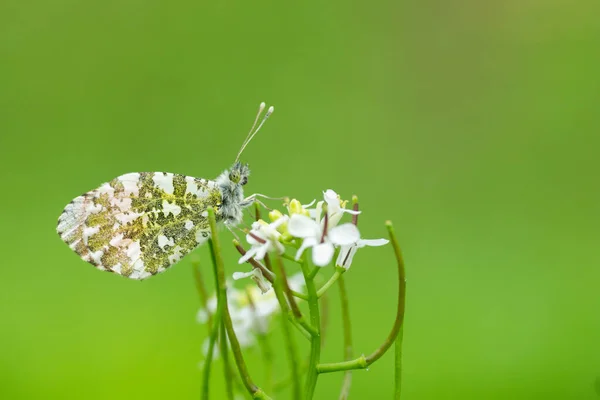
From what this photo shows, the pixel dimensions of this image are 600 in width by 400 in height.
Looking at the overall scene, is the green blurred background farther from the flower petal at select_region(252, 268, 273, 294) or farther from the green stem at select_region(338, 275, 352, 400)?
the flower petal at select_region(252, 268, 273, 294)

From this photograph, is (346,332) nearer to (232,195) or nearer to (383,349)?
(383,349)

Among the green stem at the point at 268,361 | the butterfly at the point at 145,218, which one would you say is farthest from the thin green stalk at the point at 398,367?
the butterfly at the point at 145,218

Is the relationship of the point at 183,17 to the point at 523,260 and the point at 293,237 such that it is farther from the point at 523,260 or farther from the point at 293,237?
the point at 293,237

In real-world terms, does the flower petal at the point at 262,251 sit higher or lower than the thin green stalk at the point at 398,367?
higher

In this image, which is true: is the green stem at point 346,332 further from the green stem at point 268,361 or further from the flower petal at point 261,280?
the green stem at point 268,361

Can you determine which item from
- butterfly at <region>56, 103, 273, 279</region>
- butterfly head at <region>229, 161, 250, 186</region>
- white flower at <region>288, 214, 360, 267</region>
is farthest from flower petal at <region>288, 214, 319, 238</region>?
butterfly head at <region>229, 161, 250, 186</region>

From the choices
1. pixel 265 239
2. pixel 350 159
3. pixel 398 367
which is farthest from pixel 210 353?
pixel 350 159
